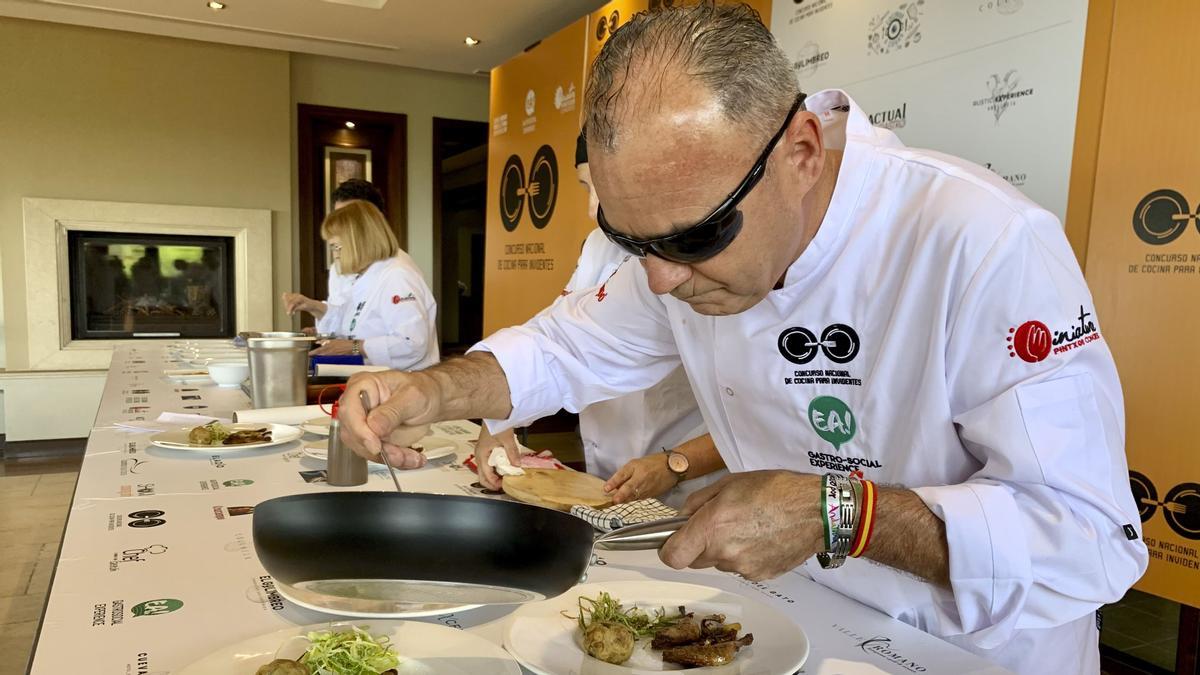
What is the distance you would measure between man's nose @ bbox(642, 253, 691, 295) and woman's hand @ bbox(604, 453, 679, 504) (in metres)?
0.62

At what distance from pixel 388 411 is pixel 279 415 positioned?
1.10m

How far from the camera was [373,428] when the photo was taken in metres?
1.19

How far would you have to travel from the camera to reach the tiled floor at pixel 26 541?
270cm

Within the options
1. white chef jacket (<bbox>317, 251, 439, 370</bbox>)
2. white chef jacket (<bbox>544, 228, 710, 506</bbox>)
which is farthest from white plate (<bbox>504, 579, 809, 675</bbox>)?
white chef jacket (<bbox>317, 251, 439, 370</bbox>)

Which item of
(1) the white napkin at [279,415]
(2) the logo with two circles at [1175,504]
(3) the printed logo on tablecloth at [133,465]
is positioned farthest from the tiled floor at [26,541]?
(2) the logo with two circles at [1175,504]

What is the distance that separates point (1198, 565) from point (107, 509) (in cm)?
242

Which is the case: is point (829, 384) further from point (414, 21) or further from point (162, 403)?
point (414, 21)

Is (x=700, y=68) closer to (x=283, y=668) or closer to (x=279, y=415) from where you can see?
(x=283, y=668)

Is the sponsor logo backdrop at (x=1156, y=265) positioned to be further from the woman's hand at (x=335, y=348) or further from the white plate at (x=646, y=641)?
the woman's hand at (x=335, y=348)

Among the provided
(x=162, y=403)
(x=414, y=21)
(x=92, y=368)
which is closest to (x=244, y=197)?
(x=92, y=368)

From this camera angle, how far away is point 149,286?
263 inches

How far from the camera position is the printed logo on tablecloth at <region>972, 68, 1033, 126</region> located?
93.4 inches

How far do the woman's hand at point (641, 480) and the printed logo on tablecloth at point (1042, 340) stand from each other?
81cm

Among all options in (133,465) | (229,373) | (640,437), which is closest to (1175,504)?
(640,437)
